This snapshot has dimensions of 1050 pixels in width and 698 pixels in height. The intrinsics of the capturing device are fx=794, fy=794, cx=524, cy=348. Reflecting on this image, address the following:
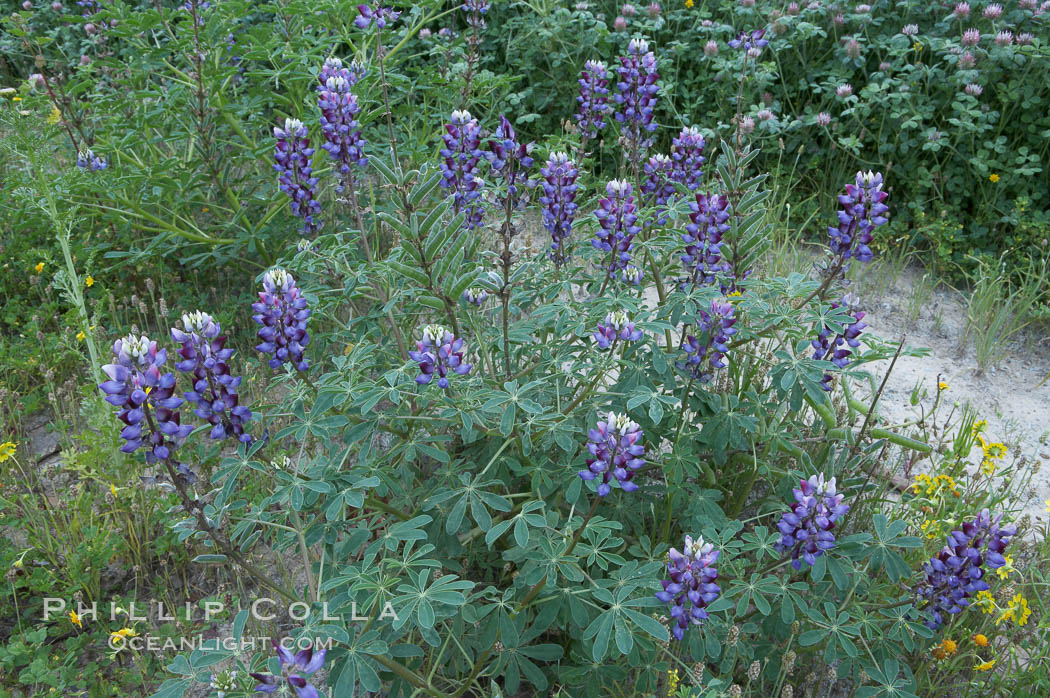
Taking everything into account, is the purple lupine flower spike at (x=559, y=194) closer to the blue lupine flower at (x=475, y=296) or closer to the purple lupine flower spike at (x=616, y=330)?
the blue lupine flower at (x=475, y=296)

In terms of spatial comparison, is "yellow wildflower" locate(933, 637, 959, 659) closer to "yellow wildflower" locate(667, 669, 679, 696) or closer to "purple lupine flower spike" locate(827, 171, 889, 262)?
"yellow wildflower" locate(667, 669, 679, 696)

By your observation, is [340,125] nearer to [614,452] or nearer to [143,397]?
[143,397]

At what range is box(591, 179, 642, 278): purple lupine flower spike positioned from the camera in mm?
2285

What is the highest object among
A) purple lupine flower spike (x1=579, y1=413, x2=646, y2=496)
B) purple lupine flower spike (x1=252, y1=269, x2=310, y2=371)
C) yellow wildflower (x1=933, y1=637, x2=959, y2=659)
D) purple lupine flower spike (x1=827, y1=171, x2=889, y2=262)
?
purple lupine flower spike (x1=827, y1=171, x2=889, y2=262)

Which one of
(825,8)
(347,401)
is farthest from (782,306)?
(825,8)

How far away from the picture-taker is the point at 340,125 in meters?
2.47

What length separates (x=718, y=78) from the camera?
4.82m

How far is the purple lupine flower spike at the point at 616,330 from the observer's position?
1.93 meters

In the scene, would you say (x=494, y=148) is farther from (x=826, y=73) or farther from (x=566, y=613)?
(x=826, y=73)

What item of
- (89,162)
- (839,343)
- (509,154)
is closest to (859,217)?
(839,343)

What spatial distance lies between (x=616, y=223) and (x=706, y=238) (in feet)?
0.86

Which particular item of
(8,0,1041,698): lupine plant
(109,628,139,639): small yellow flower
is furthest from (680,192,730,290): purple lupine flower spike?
(109,628,139,639): small yellow flower

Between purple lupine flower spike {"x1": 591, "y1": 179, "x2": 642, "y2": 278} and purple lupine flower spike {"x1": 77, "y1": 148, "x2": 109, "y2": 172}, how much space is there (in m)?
2.52

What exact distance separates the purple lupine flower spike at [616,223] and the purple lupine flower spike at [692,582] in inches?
36.1
